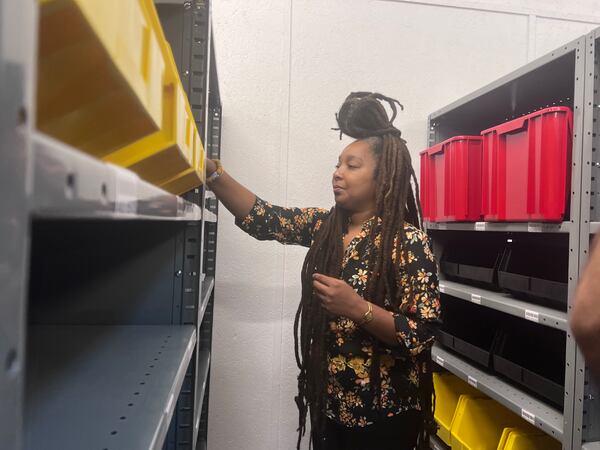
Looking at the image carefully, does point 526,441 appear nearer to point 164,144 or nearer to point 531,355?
point 531,355

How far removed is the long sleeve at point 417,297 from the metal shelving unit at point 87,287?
0.58 metres

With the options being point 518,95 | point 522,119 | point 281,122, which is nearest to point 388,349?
point 522,119

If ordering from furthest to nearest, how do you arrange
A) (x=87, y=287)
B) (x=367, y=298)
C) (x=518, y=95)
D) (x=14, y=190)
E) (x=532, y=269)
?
(x=518, y=95)
(x=532, y=269)
(x=367, y=298)
(x=87, y=287)
(x=14, y=190)

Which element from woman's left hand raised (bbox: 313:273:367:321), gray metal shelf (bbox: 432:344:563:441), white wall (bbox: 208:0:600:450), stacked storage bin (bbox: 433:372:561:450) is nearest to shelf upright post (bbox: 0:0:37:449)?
woman's left hand raised (bbox: 313:273:367:321)

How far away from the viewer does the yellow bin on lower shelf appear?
1.61 meters

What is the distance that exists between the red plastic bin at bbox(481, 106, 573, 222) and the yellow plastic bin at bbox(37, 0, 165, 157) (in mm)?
1348

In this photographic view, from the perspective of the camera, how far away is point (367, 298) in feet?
4.67

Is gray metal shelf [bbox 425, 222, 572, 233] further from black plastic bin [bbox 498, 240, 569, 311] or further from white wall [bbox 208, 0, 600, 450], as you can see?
white wall [bbox 208, 0, 600, 450]

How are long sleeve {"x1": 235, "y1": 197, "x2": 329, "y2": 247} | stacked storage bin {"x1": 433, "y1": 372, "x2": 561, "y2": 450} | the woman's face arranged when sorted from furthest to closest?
stacked storage bin {"x1": 433, "y1": 372, "x2": 561, "y2": 450}
long sleeve {"x1": 235, "y1": 197, "x2": 329, "y2": 247}
the woman's face

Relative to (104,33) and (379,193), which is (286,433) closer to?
(379,193)

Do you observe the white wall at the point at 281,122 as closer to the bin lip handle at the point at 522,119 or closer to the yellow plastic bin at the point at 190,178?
the bin lip handle at the point at 522,119

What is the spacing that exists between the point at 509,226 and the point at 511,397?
1.93 feet

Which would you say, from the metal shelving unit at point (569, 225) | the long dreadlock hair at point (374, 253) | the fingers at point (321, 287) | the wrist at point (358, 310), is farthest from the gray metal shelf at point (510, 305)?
the fingers at point (321, 287)

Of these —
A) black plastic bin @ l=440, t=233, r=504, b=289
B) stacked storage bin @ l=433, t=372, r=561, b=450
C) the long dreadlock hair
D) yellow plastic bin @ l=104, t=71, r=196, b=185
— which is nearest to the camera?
yellow plastic bin @ l=104, t=71, r=196, b=185
